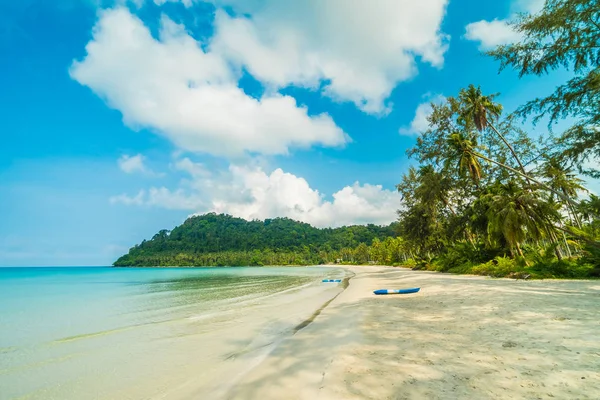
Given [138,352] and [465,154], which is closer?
[138,352]

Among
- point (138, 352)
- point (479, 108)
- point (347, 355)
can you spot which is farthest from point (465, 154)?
point (138, 352)

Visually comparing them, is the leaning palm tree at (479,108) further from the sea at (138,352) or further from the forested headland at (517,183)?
the sea at (138,352)

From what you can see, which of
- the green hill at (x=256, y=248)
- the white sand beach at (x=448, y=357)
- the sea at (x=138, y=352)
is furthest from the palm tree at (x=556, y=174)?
the green hill at (x=256, y=248)

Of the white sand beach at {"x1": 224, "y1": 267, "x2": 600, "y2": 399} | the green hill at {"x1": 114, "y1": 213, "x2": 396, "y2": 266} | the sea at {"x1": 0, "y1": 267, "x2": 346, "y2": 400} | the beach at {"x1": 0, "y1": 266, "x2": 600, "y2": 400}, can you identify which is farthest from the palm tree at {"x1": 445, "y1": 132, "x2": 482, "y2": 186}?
the green hill at {"x1": 114, "y1": 213, "x2": 396, "y2": 266}

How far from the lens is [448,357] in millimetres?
4492

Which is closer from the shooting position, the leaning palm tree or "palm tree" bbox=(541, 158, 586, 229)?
"palm tree" bbox=(541, 158, 586, 229)

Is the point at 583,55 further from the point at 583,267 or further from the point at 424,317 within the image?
the point at 424,317

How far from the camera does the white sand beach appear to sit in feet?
11.3

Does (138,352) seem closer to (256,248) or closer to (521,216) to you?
(521,216)

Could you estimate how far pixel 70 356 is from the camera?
7.37 metres

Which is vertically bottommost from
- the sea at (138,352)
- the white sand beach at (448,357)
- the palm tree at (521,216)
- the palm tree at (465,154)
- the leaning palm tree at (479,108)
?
the sea at (138,352)

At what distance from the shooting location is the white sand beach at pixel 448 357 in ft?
11.3

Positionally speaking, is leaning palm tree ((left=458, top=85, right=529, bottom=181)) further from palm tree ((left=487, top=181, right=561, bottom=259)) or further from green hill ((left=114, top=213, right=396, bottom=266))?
green hill ((left=114, top=213, right=396, bottom=266))

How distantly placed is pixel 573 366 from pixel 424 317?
410cm
